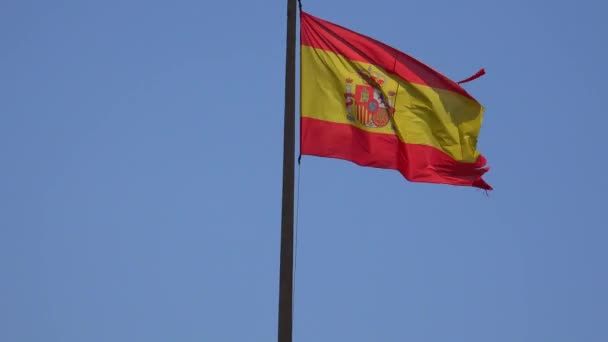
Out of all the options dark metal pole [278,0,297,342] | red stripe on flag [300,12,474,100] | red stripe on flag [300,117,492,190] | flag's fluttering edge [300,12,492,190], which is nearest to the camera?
dark metal pole [278,0,297,342]

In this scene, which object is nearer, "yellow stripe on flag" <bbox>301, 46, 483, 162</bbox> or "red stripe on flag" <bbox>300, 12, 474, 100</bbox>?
"yellow stripe on flag" <bbox>301, 46, 483, 162</bbox>

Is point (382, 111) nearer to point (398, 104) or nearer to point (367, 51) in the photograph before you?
point (398, 104)

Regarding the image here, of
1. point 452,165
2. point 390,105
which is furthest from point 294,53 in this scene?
point 452,165

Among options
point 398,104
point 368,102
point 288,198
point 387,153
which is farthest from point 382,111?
point 288,198

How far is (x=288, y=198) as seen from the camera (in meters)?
13.3

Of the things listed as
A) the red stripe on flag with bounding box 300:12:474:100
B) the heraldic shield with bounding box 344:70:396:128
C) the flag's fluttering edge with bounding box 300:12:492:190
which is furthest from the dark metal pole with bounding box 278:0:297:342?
the heraldic shield with bounding box 344:70:396:128

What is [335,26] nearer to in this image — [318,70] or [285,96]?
[318,70]

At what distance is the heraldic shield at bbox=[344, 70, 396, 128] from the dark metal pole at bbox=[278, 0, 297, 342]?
62.3 inches

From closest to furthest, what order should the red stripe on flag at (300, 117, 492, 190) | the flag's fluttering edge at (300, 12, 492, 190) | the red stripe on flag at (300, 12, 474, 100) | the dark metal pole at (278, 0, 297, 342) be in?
the dark metal pole at (278, 0, 297, 342) < the red stripe on flag at (300, 117, 492, 190) < the flag's fluttering edge at (300, 12, 492, 190) < the red stripe on flag at (300, 12, 474, 100)

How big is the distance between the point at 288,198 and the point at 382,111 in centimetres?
337

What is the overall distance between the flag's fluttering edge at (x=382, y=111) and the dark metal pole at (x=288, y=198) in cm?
75

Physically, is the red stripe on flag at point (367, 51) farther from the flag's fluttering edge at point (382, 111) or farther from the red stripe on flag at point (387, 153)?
the red stripe on flag at point (387, 153)

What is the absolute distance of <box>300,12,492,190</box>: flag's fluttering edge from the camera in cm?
1520

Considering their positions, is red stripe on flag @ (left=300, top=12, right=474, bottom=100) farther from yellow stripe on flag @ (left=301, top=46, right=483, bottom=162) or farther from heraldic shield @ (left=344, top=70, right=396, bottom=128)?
heraldic shield @ (left=344, top=70, right=396, bottom=128)
